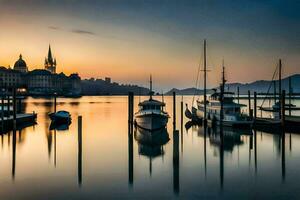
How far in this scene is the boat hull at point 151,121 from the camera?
1603 inches

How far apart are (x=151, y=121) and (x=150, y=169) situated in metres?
16.8

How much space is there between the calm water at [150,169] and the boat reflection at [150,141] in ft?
0.62

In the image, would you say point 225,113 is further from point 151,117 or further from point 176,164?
point 176,164

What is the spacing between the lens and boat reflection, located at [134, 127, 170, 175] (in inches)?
1190

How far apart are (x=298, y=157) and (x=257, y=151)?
3.94 m

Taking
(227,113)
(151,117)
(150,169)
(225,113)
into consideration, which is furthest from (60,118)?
(150,169)

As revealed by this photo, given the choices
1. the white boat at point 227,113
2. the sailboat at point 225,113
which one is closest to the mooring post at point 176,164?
the sailboat at point 225,113

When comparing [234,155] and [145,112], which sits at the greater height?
[145,112]

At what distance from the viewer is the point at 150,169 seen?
24062mm

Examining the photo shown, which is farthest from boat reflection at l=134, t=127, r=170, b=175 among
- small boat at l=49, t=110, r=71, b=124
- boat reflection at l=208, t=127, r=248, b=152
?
small boat at l=49, t=110, r=71, b=124

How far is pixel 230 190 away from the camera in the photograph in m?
18.8

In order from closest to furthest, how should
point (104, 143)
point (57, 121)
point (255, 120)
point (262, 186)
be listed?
1. point (262, 186)
2. point (104, 143)
3. point (255, 120)
4. point (57, 121)

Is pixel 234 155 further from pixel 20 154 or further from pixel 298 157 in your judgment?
pixel 20 154

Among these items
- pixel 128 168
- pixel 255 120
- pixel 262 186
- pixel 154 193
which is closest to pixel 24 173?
pixel 128 168
